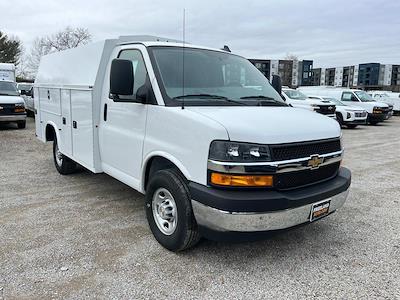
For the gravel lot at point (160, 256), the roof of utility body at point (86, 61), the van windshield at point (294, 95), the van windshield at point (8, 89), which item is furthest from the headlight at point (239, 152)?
the van windshield at point (294, 95)

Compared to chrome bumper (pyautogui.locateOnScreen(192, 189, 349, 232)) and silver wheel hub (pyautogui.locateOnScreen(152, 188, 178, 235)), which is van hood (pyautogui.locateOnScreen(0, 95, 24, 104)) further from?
chrome bumper (pyautogui.locateOnScreen(192, 189, 349, 232))

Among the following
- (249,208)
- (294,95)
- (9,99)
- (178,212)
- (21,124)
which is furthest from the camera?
(294,95)

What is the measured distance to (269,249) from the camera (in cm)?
388

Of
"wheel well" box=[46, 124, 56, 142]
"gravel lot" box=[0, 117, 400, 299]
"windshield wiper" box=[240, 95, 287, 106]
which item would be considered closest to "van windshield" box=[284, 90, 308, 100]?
"gravel lot" box=[0, 117, 400, 299]

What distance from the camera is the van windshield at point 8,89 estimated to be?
46.6 ft

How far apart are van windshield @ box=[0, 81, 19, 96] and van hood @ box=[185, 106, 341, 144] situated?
1307 centimetres

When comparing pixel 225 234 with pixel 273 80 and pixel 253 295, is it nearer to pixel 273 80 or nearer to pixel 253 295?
pixel 253 295

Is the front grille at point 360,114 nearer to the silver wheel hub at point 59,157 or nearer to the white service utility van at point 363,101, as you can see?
the white service utility van at point 363,101

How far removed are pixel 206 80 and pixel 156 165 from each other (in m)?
1.11

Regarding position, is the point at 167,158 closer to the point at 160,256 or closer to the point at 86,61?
the point at 160,256

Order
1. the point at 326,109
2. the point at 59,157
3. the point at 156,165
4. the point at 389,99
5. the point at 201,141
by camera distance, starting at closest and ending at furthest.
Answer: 1. the point at 201,141
2. the point at 156,165
3. the point at 59,157
4. the point at 326,109
5. the point at 389,99

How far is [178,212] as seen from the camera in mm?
3455

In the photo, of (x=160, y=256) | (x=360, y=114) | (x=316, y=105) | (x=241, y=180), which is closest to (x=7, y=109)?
(x=160, y=256)

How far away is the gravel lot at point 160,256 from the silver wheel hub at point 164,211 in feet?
0.81
